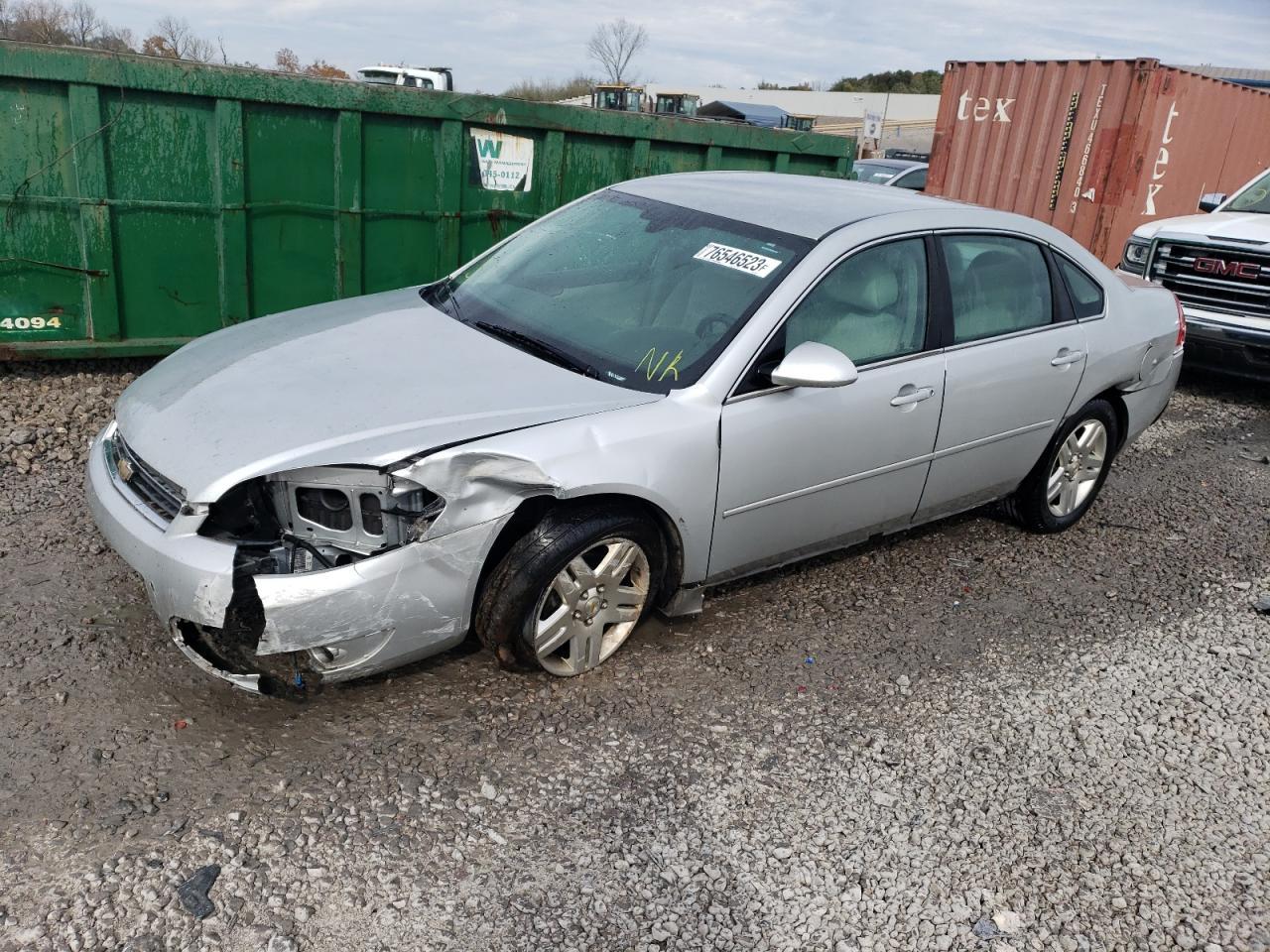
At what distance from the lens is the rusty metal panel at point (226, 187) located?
18.4ft

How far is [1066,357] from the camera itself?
15.3 feet

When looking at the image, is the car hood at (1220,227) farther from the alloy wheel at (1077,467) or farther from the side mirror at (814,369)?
the side mirror at (814,369)

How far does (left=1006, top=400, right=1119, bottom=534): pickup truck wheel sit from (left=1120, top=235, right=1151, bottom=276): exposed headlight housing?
4461 mm

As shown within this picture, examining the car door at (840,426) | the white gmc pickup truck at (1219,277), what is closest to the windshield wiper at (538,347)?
the car door at (840,426)

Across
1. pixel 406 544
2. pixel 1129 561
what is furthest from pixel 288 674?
pixel 1129 561

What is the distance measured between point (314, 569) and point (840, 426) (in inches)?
76.6

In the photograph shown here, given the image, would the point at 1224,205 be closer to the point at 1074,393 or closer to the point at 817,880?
the point at 1074,393

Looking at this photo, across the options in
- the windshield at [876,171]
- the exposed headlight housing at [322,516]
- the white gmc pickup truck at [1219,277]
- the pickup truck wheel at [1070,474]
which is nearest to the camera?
the exposed headlight housing at [322,516]

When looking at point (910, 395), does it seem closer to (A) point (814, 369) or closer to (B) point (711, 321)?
(A) point (814, 369)

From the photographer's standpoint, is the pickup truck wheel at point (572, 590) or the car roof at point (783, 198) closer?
the pickup truck wheel at point (572, 590)

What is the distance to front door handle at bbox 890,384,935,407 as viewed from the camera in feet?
13.1

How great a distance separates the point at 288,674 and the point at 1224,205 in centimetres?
922

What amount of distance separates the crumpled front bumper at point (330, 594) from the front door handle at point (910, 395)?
171cm

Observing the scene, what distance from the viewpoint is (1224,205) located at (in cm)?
920
